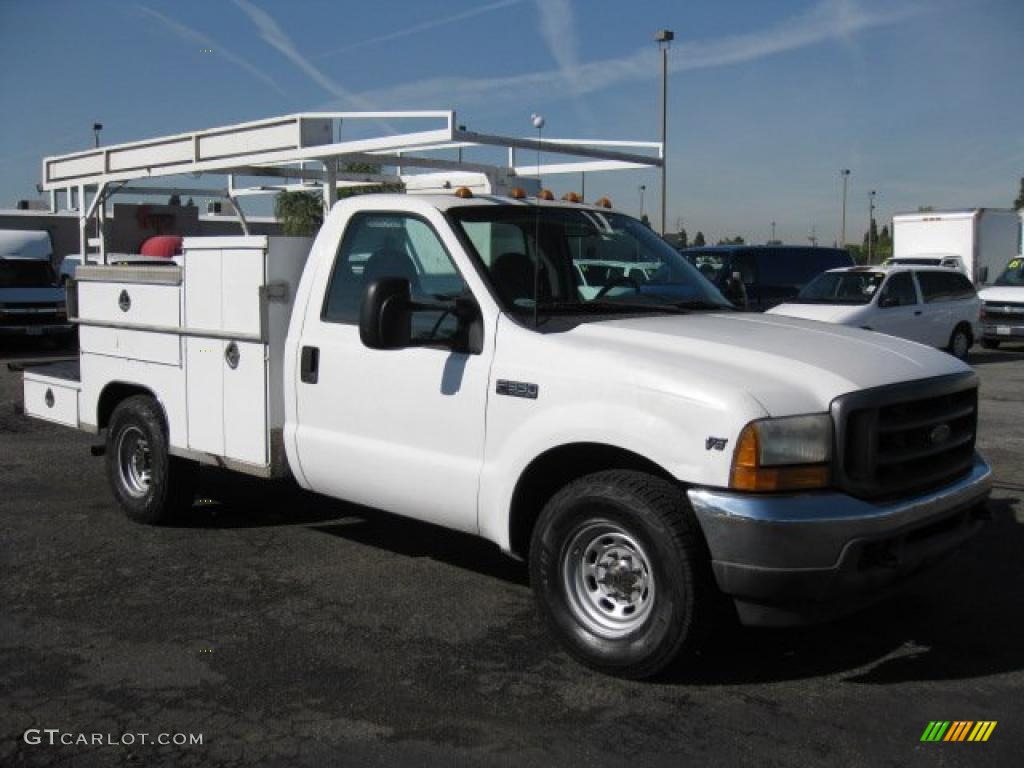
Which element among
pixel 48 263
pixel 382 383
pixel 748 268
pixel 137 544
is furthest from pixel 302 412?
pixel 48 263

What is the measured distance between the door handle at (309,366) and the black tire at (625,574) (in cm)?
161

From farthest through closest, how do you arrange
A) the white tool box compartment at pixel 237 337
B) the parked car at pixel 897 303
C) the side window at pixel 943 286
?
1. the side window at pixel 943 286
2. the parked car at pixel 897 303
3. the white tool box compartment at pixel 237 337

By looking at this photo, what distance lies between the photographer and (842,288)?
684 inches

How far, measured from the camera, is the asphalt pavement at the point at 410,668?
12.7 feet

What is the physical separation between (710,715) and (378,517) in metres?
3.54

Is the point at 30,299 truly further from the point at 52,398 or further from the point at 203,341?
the point at 203,341

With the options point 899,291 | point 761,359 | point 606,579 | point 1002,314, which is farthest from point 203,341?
point 1002,314

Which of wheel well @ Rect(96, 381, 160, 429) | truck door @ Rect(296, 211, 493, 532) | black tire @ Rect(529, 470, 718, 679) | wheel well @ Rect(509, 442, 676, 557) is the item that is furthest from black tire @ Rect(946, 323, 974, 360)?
black tire @ Rect(529, 470, 718, 679)

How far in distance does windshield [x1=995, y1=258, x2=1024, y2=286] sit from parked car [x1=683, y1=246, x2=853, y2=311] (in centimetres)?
363

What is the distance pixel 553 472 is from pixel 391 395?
93 cm

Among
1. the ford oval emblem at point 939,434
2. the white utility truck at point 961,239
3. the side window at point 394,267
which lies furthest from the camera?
the white utility truck at point 961,239

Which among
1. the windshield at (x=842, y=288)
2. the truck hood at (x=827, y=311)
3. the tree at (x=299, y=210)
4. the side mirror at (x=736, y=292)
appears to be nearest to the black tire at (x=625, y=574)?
the side mirror at (x=736, y=292)

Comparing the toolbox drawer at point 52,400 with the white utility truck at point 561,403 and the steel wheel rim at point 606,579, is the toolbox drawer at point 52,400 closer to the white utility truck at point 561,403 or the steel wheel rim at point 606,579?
the white utility truck at point 561,403

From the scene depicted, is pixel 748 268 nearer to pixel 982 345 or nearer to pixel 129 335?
pixel 982 345
